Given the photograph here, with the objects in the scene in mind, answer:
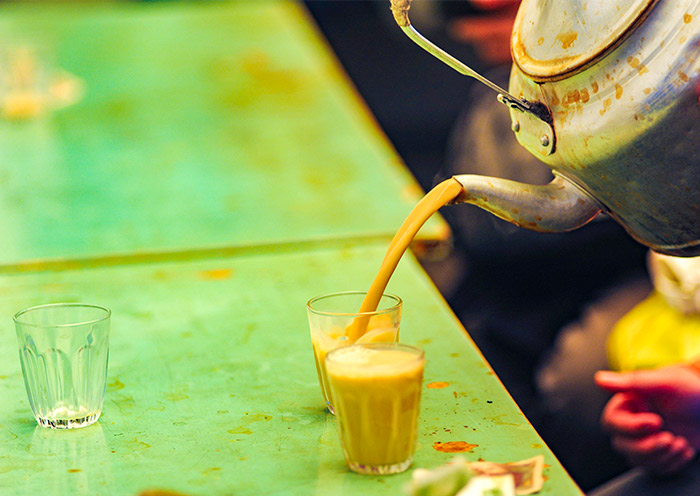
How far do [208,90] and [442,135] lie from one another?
222 cm

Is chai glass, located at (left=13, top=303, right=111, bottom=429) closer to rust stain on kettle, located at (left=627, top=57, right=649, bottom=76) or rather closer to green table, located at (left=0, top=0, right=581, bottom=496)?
green table, located at (left=0, top=0, right=581, bottom=496)

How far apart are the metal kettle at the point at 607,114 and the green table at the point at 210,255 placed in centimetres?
23

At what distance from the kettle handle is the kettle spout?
0.26ft

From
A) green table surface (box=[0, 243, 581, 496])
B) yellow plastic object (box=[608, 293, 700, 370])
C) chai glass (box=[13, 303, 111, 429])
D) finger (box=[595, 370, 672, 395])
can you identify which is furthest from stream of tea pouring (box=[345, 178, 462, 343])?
yellow plastic object (box=[608, 293, 700, 370])

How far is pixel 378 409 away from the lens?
0.76 metres

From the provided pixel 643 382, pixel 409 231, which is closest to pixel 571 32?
pixel 409 231

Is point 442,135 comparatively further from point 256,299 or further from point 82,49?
point 256,299

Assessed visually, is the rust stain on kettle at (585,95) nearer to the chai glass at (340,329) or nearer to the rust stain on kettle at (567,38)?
the rust stain on kettle at (567,38)

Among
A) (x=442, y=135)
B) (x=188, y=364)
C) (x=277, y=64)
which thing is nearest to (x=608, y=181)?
(x=188, y=364)

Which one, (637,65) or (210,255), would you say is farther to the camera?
(210,255)

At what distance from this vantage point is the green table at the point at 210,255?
2.70 feet

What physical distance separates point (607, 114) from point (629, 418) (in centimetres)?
67

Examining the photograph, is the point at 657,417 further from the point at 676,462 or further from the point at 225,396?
the point at 225,396

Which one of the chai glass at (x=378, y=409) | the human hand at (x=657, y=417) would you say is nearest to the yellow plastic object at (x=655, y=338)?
the human hand at (x=657, y=417)
